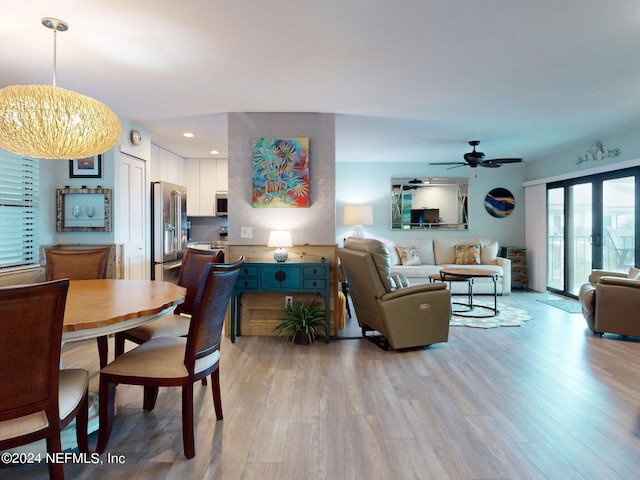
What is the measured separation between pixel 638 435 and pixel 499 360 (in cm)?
119

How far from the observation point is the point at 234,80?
3090mm

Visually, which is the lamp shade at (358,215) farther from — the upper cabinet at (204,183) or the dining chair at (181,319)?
the dining chair at (181,319)

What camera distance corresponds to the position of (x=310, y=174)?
398cm

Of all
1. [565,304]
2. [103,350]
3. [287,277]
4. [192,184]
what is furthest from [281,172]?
[565,304]

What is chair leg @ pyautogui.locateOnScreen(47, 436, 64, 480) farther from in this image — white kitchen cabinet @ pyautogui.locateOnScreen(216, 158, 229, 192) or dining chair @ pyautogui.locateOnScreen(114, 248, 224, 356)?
white kitchen cabinet @ pyautogui.locateOnScreen(216, 158, 229, 192)

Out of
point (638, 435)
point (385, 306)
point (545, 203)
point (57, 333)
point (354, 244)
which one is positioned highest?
point (545, 203)

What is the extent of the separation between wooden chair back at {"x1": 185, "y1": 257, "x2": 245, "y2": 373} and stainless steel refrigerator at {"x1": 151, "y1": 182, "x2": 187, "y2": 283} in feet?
10.2

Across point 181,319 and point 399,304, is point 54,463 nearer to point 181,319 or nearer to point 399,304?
point 181,319

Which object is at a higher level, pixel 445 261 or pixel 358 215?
pixel 358 215

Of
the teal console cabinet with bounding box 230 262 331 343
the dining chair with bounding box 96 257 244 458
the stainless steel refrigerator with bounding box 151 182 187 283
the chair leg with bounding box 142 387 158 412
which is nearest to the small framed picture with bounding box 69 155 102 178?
the stainless steel refrigerator with bounding box 151 182 187 283

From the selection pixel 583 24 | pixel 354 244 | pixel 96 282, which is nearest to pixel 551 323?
pixel 354 244

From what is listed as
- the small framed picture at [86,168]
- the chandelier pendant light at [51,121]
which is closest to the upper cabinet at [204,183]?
the small framed picture at [86,168]

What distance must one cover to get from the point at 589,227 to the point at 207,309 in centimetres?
601

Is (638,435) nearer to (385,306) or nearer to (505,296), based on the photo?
(385,306)
